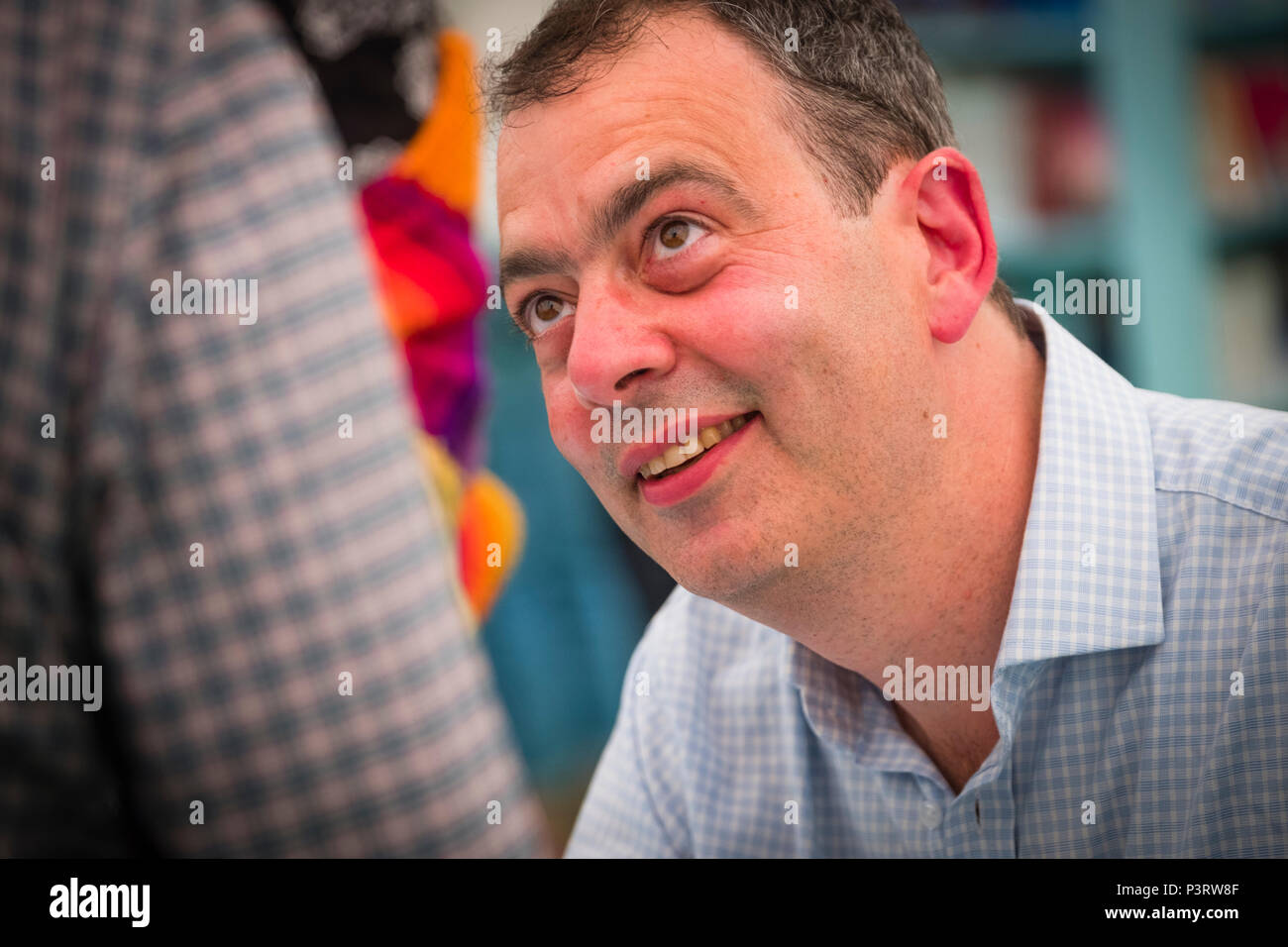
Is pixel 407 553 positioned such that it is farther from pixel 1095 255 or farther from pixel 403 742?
pixel 1095 255

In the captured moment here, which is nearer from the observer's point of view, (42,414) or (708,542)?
(42,414)

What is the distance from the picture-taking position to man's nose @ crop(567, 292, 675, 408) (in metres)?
0.96

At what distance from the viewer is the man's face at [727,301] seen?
38.4 inches

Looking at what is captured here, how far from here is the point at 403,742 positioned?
707 millimetres

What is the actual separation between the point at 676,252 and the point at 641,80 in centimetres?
16

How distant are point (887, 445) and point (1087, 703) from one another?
30cm

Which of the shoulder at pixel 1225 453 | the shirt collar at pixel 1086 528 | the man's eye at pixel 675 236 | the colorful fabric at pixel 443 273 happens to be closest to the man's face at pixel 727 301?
the man's eye at pixel 675 236

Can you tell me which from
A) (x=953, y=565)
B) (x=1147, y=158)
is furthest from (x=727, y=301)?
(x=1147, y=158)

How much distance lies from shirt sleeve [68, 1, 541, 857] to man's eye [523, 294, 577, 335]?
325mm

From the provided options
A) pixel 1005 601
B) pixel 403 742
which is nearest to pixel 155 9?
pixel 403 742

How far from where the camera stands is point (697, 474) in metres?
1.00
